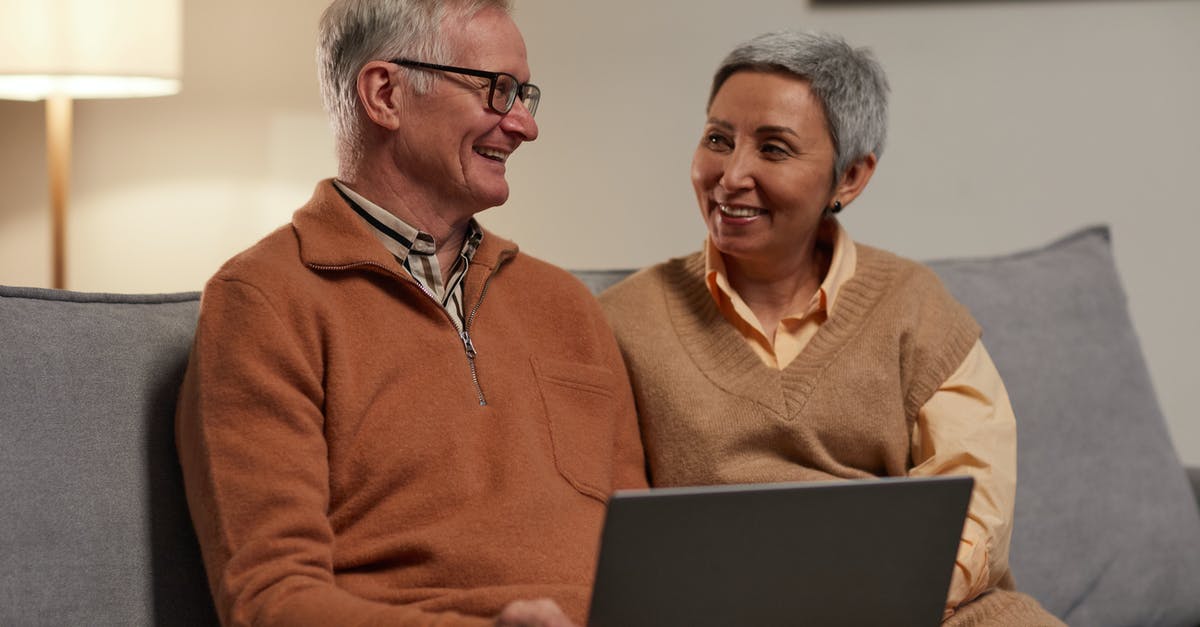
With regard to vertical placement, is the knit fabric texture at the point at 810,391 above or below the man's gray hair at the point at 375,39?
below

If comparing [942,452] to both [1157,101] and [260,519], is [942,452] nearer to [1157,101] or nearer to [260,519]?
[260,519]

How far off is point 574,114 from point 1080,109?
3.47 feet

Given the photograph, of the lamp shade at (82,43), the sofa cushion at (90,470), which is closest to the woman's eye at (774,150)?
the sofa cushion at (90,470)

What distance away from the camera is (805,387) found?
1719 millimetres

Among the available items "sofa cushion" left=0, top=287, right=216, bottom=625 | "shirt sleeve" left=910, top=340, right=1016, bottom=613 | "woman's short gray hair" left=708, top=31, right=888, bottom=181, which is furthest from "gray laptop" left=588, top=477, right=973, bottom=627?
"woman's short gray hair" left=708, top=31, right=888, bottom=181

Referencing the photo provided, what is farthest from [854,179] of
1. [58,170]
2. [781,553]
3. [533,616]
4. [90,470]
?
[58,170]

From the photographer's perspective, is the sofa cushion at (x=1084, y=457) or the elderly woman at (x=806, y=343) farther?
the sofa cushion at (x=1084, y=457)

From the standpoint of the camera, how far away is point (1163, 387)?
9.17 feet

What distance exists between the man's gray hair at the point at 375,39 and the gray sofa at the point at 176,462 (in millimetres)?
315

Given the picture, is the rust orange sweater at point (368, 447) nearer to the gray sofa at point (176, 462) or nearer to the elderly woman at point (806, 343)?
the gray sofa at point (176, 462)

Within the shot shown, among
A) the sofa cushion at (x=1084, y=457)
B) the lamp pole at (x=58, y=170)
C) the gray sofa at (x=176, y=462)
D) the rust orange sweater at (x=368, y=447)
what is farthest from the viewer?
the lamp pole at (x=58, y=170)

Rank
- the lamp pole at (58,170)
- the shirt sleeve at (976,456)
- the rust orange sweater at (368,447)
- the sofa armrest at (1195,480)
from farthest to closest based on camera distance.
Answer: the lamp pole at (58,170)
the sofa armrest at (1195,480)
the shirt sleeve at (976,456)
the rust orange sweater at (368,447)

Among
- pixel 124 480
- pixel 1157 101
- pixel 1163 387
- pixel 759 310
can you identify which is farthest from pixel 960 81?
pixel 124 480

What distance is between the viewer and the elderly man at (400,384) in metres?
1.29
